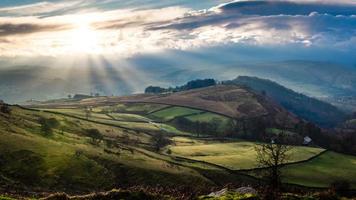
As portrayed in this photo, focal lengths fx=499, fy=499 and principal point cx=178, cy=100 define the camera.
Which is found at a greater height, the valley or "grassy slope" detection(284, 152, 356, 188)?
the valley

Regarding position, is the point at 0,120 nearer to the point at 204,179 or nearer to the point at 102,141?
the point at 102,141

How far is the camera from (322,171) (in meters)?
143

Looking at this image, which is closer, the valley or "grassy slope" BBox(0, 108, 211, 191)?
"grassy slope" BBox(0, 108, 211, 191)

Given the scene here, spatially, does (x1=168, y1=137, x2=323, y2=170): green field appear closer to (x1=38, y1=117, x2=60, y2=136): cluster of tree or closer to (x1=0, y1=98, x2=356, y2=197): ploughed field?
(x1=0, y1=98, x2=356, y2=197): ploughed field

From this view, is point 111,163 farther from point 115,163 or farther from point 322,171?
point 322,171

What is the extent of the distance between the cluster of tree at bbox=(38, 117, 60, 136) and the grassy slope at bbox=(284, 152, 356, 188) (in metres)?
66.5

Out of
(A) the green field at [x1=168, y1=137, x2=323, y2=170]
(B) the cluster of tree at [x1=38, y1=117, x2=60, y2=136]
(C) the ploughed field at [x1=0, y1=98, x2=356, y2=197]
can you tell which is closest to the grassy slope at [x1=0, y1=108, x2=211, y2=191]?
(C) the ploughed field at [x1=0, y1=98, x2=356, y2=197]

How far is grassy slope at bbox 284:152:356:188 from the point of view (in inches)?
5116

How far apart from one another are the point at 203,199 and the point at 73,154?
71.6 metres

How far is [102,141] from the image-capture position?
150000 millimetres

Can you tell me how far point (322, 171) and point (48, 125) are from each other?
271 ft

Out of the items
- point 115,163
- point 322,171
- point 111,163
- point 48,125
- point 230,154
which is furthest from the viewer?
point 230,154

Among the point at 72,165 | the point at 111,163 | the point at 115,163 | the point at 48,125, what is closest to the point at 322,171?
the point at 115,163

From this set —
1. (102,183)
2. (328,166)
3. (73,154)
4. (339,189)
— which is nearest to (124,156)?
(73,154)
